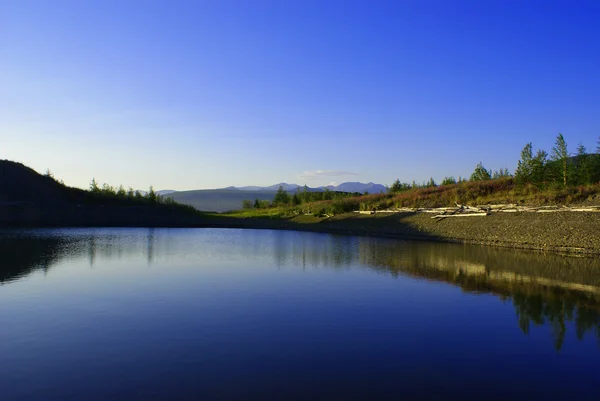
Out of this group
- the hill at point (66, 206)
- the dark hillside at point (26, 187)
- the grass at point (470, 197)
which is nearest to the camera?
the grass at point (470, 197)

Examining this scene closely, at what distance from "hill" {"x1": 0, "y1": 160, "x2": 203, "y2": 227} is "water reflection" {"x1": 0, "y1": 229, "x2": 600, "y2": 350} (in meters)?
22.5

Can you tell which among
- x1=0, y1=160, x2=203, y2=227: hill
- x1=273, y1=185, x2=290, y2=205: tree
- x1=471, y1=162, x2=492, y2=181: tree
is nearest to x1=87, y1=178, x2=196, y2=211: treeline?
x1=0, y1=160, x2=203, y2=227: hill

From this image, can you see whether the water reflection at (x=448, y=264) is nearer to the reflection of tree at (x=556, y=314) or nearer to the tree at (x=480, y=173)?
the reflection of tree at (x=556, y=314)

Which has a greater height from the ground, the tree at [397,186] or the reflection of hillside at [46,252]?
the tree at [397,186]

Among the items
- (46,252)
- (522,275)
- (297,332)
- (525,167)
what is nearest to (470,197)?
(525,167)

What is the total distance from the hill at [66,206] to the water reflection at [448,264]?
2252 centimetres

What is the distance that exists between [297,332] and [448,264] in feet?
44.9

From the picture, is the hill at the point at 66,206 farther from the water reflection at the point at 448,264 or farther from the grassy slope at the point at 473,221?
the water reflection at the point at 448,264

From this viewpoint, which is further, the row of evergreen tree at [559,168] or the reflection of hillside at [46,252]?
the row of evergreen tree at [559,168]

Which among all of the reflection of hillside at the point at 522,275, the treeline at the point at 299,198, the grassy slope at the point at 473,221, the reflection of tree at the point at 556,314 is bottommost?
the reflection of tree at the point at 556,314

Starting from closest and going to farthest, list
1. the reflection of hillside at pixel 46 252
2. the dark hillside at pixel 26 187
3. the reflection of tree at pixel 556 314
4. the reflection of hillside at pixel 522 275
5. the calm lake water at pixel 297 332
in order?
the calm lake water at pixel 297 332 → the reflection of tree at pixel 556 314 → the reflection of hillside at pixel 522 275 → the reflection of hillside at pixel 46 252 → the dark hillside at pixel 26 187

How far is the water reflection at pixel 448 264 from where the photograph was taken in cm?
1305

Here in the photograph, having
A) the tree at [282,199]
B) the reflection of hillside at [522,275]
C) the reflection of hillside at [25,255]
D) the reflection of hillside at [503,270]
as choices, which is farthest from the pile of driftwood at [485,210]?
the tree at [282,199]

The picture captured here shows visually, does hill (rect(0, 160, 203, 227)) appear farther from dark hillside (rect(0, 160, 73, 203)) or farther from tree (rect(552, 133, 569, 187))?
tree (rect(552, 133, 569, 187))
